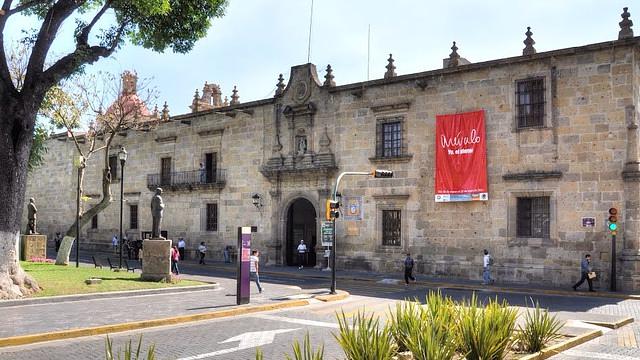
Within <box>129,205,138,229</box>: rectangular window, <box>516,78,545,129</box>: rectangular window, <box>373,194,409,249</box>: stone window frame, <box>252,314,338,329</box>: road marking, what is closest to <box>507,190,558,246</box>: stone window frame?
<box>516,78,545,129</box>: rectangular window

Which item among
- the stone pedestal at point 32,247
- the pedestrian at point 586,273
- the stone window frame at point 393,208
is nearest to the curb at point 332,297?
the stone window frame at point 393,208

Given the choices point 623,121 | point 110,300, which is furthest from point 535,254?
point 110,300

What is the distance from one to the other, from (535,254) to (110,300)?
15.0 metres

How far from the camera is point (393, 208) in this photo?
26.2 m

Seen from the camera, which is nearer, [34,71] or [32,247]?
[34,71]

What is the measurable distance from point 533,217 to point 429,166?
4708 mm

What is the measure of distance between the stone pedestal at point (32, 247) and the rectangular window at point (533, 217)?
2044 centimetres

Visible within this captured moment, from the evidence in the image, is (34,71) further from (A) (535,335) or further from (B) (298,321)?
(A) (535,335)

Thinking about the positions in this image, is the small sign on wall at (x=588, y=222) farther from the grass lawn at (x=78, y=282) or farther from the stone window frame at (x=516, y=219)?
the grass lawn at (x=78, y=282)

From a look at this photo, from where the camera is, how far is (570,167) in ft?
71.8

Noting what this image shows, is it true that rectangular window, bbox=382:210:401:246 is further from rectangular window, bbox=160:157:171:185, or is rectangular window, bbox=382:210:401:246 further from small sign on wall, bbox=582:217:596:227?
rectangular window, bbox=160:157:171:185

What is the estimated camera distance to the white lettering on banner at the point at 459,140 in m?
24.1

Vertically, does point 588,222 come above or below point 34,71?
below

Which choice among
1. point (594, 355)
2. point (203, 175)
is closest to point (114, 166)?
point (203, 175)
